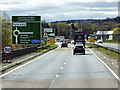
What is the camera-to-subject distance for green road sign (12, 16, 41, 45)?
38.4m

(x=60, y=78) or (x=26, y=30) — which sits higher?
(x=26, y=30)

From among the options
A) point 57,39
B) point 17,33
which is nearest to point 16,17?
point 17,33

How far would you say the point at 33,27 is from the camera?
39.4 m

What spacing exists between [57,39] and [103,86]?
552 feet

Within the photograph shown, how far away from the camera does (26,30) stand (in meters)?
39.6

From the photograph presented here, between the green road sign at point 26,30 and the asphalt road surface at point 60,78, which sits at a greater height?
the green road sign at point 26,30

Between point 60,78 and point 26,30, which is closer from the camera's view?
point 60,78

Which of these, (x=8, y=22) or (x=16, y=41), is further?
(x=8, y=22)

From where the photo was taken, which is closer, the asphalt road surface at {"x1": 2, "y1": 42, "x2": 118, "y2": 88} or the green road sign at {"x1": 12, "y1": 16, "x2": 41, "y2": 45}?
the asphalt road surface at {"x1": 2, "y1": 42, "x2": 118, "y2": 88}

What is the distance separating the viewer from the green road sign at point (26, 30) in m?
38.4

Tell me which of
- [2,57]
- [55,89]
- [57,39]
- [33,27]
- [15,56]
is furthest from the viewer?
[57,39]

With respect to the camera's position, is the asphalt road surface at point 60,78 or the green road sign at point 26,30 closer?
the asphalt road surface at point 60,78

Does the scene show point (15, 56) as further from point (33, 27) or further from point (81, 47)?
point (81, 47)

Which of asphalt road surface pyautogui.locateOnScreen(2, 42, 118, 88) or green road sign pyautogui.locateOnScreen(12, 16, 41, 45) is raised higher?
green road sign pyautogui.locateOnScreen(12, 16, 41, 45)
